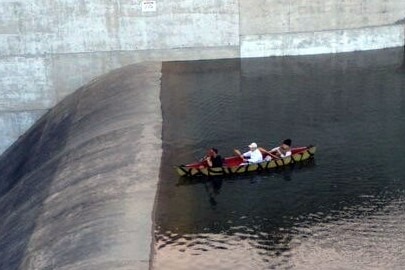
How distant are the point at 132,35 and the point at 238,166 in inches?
361

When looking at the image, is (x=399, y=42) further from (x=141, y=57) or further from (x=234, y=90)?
(x=141, y=57)

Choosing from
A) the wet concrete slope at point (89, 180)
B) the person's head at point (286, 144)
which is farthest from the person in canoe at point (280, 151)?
the wet concrete slope at point (89, 180)

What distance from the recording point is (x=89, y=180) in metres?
13.7

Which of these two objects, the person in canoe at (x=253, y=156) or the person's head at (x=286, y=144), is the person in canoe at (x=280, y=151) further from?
the person in canoe at (x=253, y=156)

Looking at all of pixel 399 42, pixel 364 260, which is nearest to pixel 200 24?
pixel 399 42


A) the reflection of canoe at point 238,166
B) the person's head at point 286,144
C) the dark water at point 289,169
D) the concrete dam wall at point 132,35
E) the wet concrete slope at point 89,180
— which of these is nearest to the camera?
the dark water at point 289,169

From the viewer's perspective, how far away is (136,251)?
10617mm

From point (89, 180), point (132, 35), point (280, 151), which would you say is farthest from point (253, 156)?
point (132, 35)

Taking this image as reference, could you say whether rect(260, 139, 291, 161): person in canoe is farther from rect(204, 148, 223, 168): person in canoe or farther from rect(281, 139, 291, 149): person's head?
rect(204, 148, 223, 168): person in canoe

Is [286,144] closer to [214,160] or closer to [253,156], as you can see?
[253,156]

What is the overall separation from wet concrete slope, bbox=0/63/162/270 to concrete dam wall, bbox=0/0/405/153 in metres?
0.73

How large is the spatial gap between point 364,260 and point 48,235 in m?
5.44

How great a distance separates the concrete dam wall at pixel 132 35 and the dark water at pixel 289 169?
713mm

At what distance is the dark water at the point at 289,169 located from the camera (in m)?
10.8
